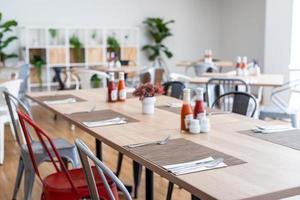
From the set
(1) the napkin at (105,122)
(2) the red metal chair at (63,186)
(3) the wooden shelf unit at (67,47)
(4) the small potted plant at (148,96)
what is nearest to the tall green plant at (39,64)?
(3) the wooden shelf unit at (67,47)

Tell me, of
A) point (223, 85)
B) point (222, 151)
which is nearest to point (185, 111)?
point (222, 151)

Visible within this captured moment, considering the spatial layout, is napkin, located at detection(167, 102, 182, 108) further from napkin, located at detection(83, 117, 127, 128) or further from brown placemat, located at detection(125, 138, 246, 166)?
brown placemat, located at detection(125, 138, 246, 166)

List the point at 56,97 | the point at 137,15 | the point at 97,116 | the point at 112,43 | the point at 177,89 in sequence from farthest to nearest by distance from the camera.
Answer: the point at 137,15
the point at 112,43
the point at 177,89
the point at 56,97
the point at 97,116

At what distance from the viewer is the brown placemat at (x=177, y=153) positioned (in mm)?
1675

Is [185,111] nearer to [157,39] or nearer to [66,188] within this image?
[66,188]

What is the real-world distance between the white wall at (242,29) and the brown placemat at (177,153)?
645cm

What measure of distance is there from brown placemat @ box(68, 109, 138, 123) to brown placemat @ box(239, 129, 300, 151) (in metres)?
0.73

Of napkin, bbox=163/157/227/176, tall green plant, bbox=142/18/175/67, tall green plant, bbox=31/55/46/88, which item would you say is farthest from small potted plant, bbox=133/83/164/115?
tall green plant, bbox=142/18/175/67

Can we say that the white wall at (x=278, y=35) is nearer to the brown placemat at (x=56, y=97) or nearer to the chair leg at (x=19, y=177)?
the brown placemat at (x=56, y=97)

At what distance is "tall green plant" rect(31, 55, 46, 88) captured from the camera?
736cm

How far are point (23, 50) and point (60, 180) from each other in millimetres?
5633

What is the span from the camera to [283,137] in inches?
79.9

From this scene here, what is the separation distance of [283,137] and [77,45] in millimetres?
6129

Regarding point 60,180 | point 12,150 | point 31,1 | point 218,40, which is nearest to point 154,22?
point 218,40
